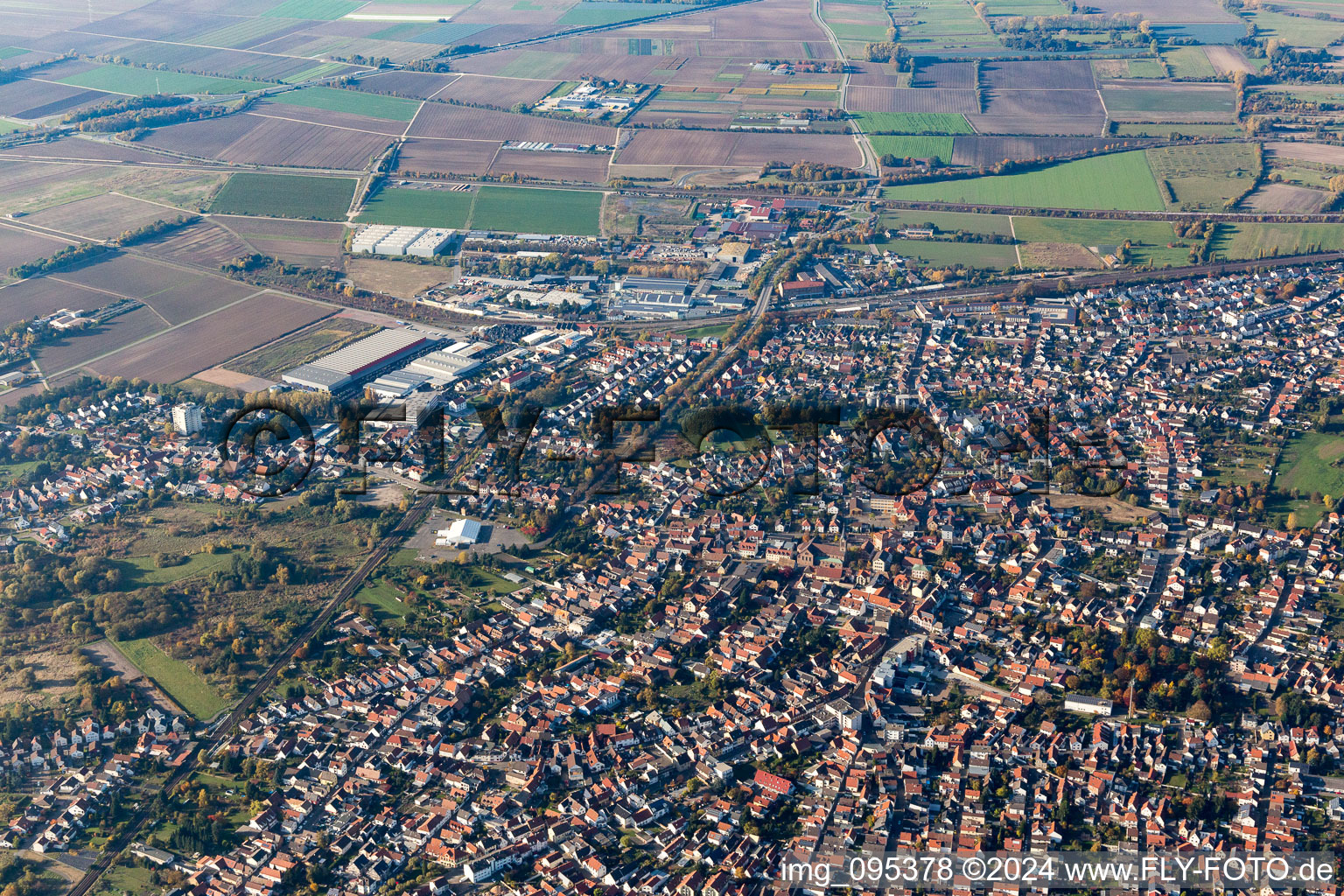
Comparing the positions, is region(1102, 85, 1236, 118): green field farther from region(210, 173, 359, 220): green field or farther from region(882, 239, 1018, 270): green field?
region(210, 173, 359, 220): green field

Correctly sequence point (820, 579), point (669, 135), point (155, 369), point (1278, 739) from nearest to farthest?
1. point (1278, 739)
2. point (820, 579)
3. point (155, 369)
4. point (669, 135)

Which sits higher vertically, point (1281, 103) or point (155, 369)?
point (1281, 103)

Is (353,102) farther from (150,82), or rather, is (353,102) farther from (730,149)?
(730,149)

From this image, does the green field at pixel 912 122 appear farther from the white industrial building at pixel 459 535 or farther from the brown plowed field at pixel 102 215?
the white industrial building at pixel 459 535

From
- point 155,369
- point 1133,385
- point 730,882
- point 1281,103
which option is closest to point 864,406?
point 1133,385

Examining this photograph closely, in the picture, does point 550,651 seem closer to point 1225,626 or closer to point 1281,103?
point 1225,626

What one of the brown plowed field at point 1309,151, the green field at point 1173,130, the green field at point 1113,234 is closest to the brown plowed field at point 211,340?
the green field at point 1113,234

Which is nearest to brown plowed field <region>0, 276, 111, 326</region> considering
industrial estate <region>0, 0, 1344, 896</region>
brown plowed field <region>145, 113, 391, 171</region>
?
industrial estate <region>0, 0, 1344, 896</region>
